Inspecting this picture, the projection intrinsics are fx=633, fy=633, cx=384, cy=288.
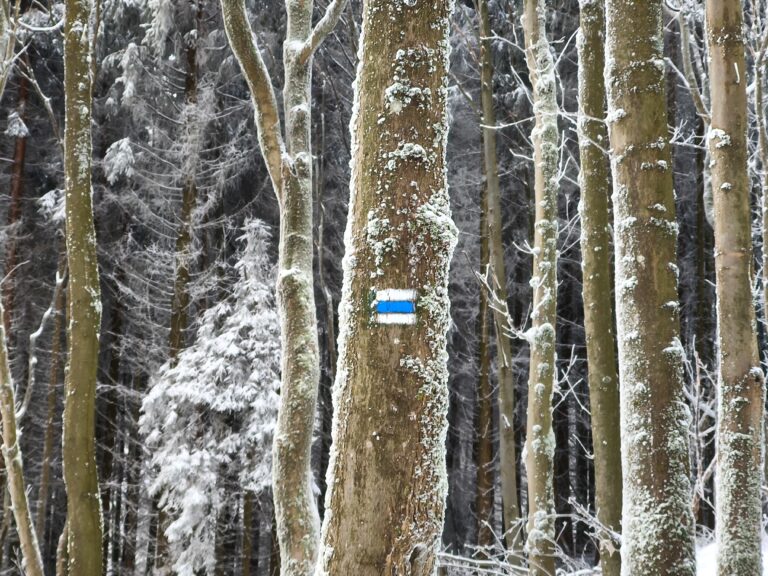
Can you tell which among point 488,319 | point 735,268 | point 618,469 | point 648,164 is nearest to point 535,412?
point 618,469

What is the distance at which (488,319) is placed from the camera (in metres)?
12.8

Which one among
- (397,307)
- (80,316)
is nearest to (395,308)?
(397,307)

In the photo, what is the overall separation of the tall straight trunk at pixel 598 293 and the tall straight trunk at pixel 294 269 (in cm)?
184

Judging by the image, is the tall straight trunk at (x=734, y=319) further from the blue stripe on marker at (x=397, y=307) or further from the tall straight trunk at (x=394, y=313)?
the blue stripe on marker at (x=397, y=307)

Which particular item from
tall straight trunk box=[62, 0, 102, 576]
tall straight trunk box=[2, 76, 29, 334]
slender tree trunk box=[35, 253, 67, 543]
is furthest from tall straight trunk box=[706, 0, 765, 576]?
tall straight trunk box=[2, 76, 29, 334]

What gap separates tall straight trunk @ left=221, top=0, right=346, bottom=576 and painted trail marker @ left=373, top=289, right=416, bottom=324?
230cm

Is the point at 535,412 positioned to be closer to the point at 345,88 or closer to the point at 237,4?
the point at 237,4

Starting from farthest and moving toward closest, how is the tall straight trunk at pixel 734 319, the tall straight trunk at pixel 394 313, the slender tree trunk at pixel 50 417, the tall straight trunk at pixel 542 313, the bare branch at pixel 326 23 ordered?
1. the slender tree trunk at pixel 50 417
2. the tall straight trunk at pixel 542 313
3. the bare branch at pixel 326 23
4. the tall straight trunk at pixel 734 319
5. the tall straight trunk at pixel 394 313

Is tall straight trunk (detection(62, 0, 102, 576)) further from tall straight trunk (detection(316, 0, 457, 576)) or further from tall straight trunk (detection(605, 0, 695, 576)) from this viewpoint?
tall straight trunk (detection(605, 0, 695, 576))

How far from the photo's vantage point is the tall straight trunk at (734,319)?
307 cm

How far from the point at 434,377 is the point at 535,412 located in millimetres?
3815

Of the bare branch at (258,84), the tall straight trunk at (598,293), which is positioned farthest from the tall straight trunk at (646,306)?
the bare branch at (258,84)

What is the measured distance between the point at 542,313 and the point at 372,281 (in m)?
3.90

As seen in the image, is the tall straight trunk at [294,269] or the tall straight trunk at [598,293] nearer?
the tall straight trunk at [294,269]
